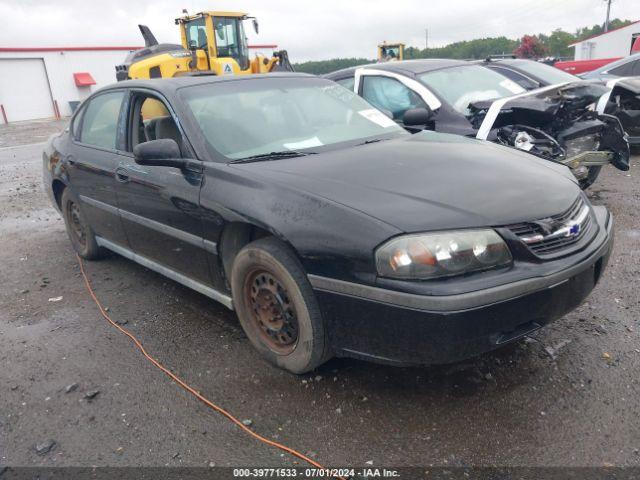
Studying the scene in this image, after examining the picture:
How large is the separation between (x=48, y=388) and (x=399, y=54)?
24628 mm

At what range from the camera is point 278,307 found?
2854mm

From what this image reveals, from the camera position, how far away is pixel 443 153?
3129 mm

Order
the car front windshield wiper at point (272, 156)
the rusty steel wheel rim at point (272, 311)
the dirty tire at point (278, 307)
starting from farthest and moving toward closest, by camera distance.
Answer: the car front windshield wiper at point (272, 156) < the rusty steel wheel rim at point (272, 311) < the dirty tire at point (278, 307)

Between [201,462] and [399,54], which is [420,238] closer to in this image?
[201,462]

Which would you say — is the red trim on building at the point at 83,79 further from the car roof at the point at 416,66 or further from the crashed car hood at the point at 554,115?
the crashed car hood at the point at 554,115

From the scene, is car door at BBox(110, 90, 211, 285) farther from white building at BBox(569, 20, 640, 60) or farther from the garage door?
white building at BBox(569, 20, 640, 60)

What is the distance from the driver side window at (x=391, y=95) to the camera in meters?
5.94

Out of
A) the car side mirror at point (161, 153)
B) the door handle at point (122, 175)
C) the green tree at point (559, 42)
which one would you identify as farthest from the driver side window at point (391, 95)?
the green tree at point (559, 42)

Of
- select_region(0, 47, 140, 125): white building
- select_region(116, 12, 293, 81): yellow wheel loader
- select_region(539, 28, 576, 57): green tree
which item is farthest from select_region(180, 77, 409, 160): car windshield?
select_region(539, 28, 576, 57): green tree

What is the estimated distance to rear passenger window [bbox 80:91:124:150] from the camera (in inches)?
161

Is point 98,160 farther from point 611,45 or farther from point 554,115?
point 611,45

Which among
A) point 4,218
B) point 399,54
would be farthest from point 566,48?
point 4,218

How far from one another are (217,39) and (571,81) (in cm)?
1092

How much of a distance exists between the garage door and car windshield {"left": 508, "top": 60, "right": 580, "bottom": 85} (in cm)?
3191
